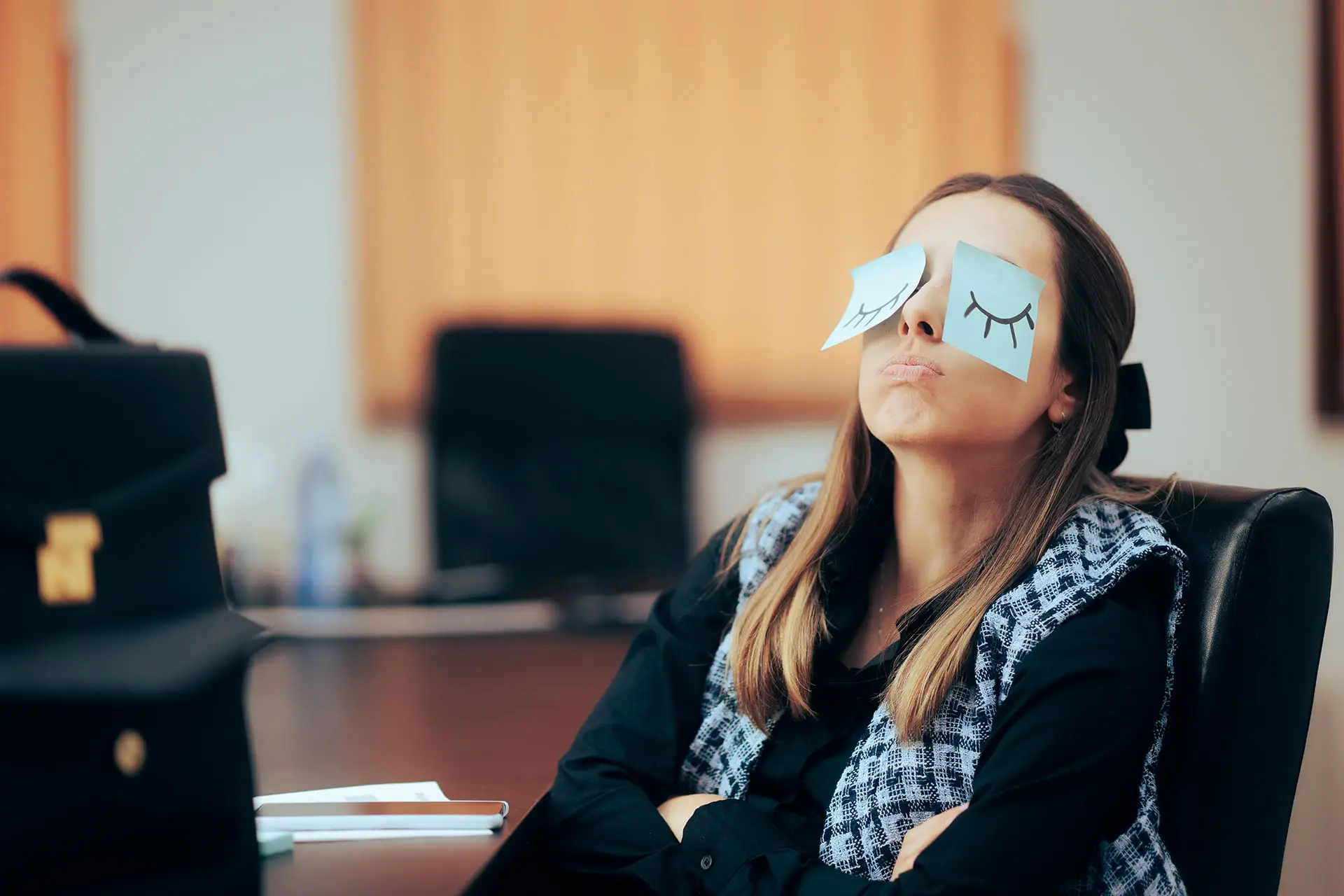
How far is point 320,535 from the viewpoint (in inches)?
89.9

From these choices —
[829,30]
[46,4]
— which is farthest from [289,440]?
[829,30]

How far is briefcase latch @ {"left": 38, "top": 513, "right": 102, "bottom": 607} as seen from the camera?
605 mm

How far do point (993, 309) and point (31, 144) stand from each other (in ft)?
8.77

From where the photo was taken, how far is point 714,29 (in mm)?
2648

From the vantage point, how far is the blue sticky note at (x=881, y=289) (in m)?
0.92

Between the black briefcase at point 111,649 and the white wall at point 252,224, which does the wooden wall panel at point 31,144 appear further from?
the black briefcase at point 111,649

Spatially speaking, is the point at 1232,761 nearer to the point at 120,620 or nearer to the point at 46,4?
the point at 120,620

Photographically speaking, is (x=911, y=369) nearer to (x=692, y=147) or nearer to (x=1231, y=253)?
(x=1231, y=253)

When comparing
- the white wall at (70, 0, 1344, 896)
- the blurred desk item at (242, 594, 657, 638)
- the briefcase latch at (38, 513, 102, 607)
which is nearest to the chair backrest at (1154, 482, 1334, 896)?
the briefcase latch at (38, 513, 102, 607)

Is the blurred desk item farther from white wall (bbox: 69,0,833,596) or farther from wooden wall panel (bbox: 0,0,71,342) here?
wooden wall panel (bbox: 0,0,71,342)

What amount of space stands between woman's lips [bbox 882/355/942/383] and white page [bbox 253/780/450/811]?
52 cm

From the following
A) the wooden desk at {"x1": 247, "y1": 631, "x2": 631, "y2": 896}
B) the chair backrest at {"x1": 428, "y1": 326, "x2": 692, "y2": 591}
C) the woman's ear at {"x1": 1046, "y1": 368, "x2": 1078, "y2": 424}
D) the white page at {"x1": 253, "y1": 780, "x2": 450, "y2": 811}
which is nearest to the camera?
the wooden desk at {"x1": 247, "y1": 631, "x2": 631, "y2": 896}

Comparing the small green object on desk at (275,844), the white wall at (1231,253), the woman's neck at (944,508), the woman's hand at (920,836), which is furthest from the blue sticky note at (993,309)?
the white wall at (1231,253)

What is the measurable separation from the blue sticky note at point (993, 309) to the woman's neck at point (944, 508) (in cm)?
11
